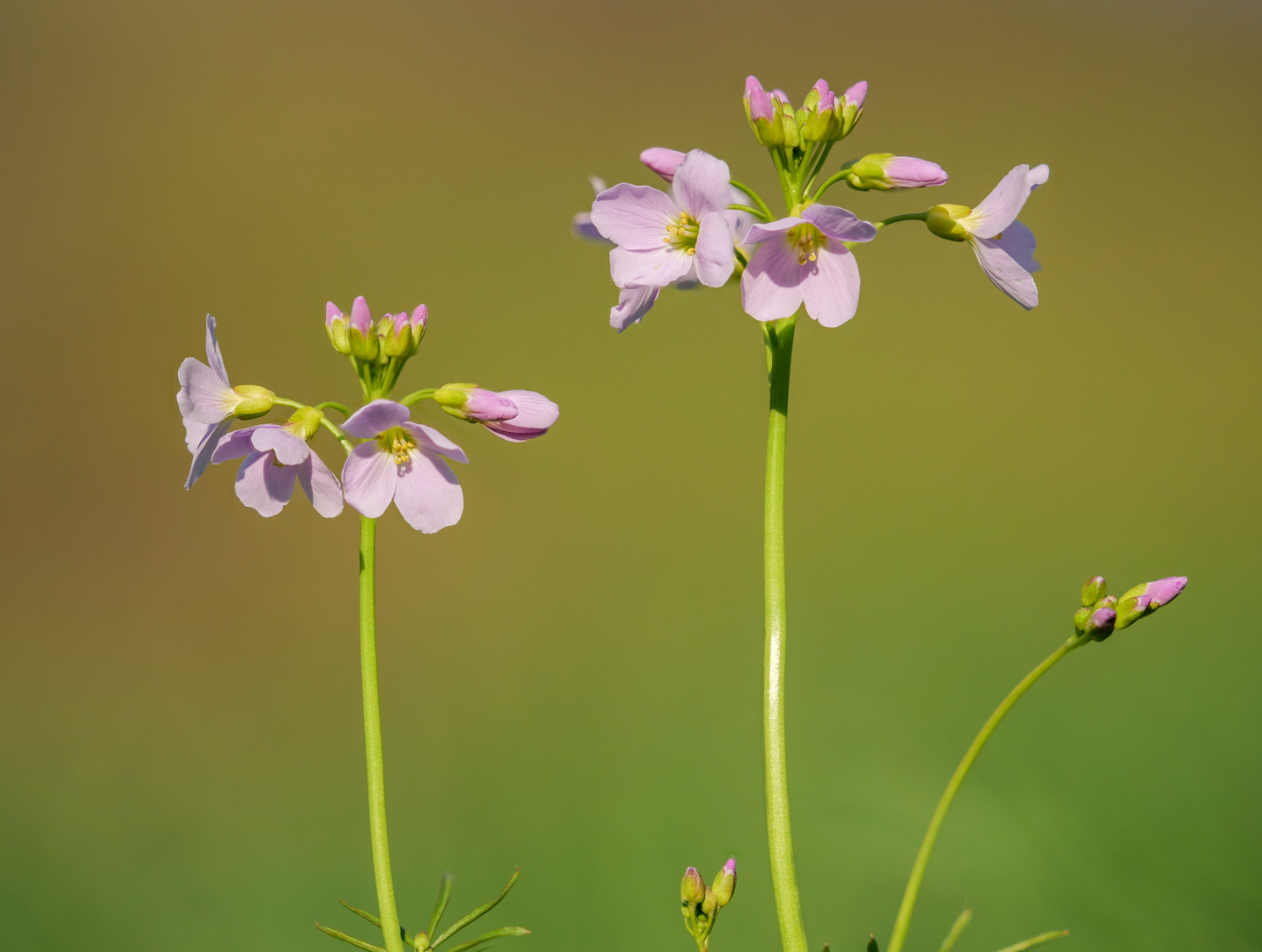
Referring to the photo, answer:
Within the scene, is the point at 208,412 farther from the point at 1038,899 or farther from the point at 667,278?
the point at 1038,899

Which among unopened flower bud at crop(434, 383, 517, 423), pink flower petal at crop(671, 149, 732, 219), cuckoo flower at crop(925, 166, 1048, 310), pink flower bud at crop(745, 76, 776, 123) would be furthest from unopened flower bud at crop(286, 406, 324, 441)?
cuckoo flower at crop(925, 166, 1048, 310)

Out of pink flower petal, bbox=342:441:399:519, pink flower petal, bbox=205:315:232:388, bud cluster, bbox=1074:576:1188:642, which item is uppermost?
pink flower petal, bbox=205:315:232:388

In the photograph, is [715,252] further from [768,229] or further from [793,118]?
[793,118]

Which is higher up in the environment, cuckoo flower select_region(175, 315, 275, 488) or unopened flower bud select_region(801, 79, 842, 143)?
unopened flower bud select_region(801, 79, 842, 143)

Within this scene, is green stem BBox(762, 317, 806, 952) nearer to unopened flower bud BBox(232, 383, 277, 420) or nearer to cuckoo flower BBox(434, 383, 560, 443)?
cuckoo flower BBox(434, 383, 560, 443)

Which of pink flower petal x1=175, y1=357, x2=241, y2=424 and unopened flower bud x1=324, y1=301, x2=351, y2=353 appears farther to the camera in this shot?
unopened flower bud x1=324, y1=301, x2=351, y2=353

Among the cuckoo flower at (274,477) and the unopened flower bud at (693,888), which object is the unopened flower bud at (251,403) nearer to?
the cuckoo flower at (274,477)


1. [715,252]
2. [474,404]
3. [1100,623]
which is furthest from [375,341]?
[1100,623]

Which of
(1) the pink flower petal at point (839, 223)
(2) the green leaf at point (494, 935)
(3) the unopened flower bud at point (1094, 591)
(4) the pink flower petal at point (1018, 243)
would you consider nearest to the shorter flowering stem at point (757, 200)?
(1) the pink flower petal at point (839, 223)
